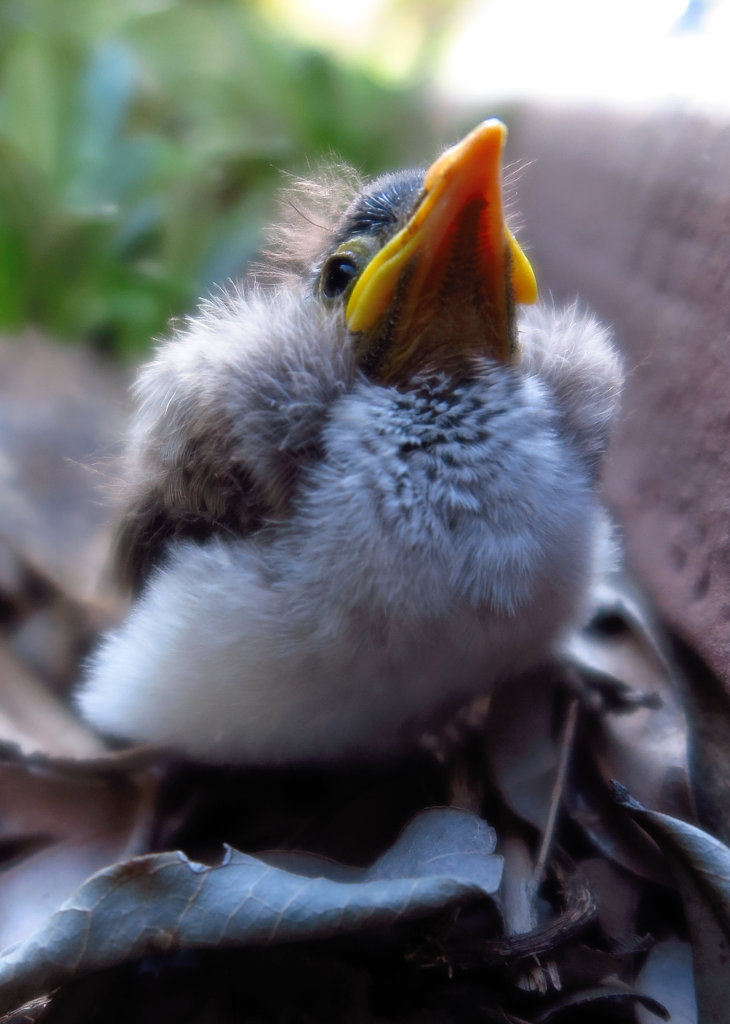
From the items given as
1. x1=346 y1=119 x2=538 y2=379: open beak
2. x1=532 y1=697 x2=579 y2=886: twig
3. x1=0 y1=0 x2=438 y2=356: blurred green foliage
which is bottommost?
x1=532 y1=697 x2=579 y2=886: twig

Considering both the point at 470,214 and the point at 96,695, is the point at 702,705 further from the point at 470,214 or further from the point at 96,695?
the point at 96,695

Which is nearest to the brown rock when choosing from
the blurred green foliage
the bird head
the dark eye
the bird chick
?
the bird chick

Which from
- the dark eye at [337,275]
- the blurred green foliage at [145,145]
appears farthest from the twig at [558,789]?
the blurred green foliage at [145,145]

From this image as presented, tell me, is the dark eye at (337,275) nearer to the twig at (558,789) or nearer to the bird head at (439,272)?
the bird head at (439,272)

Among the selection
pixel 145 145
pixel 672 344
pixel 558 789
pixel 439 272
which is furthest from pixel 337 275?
pixel 145 145

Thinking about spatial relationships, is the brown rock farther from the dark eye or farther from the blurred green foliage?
the blurred green foliage
